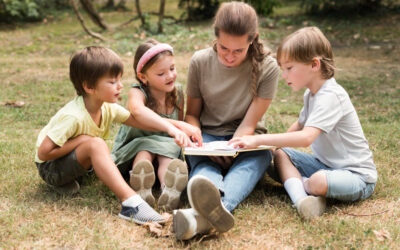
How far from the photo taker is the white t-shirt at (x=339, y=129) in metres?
2.47

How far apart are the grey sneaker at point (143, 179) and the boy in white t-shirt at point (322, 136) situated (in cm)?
52

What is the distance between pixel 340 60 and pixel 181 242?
5.96 m

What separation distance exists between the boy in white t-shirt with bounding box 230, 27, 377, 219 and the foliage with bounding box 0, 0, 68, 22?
36.6ft

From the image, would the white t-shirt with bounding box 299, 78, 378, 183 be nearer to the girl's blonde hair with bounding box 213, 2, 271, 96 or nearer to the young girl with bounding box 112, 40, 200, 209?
the girl's blonde hair with bounding box 213, 2, 271, 96

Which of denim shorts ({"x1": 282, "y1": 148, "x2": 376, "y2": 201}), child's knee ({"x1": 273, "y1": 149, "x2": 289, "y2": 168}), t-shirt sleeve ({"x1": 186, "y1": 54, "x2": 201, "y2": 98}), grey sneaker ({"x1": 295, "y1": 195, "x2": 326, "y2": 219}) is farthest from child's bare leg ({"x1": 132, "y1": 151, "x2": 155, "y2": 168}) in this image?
denim shorts ({"x1": 282, "y1": 148, "x2": 376, "y2": 201})

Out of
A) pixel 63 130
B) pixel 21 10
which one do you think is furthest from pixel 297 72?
pixel 21 10

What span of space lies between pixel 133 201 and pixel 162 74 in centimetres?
96

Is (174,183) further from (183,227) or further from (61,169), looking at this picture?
(61,169)

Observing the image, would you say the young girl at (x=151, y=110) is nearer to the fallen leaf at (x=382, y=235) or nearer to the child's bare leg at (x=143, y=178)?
the child's bare leg at (x=143, y=178)

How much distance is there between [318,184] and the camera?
249 cm

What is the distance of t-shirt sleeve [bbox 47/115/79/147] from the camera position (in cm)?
247

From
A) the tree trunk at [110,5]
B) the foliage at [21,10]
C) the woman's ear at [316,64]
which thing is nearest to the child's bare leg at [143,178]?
the woman's ear at [316,64]

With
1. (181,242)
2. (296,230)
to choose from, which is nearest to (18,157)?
(181,242)

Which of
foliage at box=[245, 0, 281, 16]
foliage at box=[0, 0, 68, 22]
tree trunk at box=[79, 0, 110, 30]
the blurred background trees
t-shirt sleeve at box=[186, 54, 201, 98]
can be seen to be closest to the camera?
t-shirt sleeve at box=[186, 54, 201, 98]
